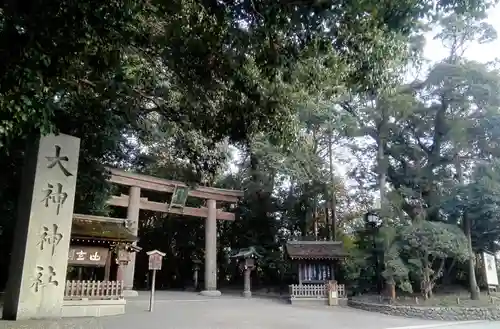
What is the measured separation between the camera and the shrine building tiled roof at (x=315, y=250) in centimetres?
1866

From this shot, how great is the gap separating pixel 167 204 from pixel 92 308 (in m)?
8.90

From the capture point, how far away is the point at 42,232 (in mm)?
5508

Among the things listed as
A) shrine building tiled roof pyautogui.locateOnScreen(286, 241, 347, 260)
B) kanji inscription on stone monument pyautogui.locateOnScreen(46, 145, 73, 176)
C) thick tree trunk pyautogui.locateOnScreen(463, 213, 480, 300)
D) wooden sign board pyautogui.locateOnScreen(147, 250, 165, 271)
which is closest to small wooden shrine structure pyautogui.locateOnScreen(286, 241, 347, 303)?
shrine building tiled roof pyautogui.locateOnScreen(286, 241, 347, 260)

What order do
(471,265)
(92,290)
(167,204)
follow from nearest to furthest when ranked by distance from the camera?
(92,290) < (471,265) < (167,204)

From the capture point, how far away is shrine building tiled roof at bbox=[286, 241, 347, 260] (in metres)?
18.7

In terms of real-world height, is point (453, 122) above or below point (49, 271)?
above

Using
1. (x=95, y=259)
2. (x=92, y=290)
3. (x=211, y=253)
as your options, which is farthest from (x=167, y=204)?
(x=92, y=290)

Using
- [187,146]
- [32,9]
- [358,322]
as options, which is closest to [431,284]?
[358,322]

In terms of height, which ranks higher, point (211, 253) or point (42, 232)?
point (211, 253)

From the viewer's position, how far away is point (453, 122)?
17.0 meters

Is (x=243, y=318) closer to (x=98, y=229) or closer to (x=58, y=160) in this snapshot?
(x=98, y=229)

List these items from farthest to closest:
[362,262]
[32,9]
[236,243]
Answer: [236,243] → [362,262] → [32,9]

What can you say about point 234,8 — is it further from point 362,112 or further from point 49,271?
point 362,112

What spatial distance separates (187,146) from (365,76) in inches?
193
